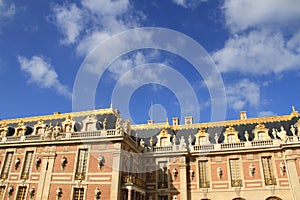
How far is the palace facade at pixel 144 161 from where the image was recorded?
23.4 metres

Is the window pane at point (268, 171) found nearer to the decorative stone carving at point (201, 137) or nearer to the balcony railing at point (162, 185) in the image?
the decorative stone carving at point (201, 137)

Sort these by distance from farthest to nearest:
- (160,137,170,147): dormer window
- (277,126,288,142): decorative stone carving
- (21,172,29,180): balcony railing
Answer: (160,137,170,147): dormer window, (277,126,288,142): decorative stone carving, (21,172,29,180): balcony railing

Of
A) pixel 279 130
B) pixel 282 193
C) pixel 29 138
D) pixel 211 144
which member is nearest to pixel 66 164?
pixel 29 138

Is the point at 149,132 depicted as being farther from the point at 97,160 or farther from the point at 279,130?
the point at 279,130

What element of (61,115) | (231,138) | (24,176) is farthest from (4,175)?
(231,138)

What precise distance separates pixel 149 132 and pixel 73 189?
1213 centimetres

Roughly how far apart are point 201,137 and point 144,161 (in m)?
6.83

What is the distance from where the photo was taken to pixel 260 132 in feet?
92.4

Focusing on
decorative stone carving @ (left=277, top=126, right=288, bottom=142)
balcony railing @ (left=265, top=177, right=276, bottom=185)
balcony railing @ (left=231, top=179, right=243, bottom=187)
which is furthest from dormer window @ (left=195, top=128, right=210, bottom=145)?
decorative stone carving @ (left=277, top=126, right=288, bottom=142)

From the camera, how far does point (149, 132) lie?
32.7 meters

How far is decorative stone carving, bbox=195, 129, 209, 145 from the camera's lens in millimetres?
29244

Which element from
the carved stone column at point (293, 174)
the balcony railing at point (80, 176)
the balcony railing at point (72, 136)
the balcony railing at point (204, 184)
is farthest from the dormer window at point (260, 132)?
the balcony railing at point (80, 176)

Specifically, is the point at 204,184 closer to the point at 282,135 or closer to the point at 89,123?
the point at 282,135

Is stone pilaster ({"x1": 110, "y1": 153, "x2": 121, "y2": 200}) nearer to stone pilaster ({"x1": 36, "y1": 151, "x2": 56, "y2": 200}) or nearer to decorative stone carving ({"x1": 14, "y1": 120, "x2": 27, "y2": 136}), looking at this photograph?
stone pilaster ({"x1": 36, "y1": 151, "x2": 56, "y2": 200})
